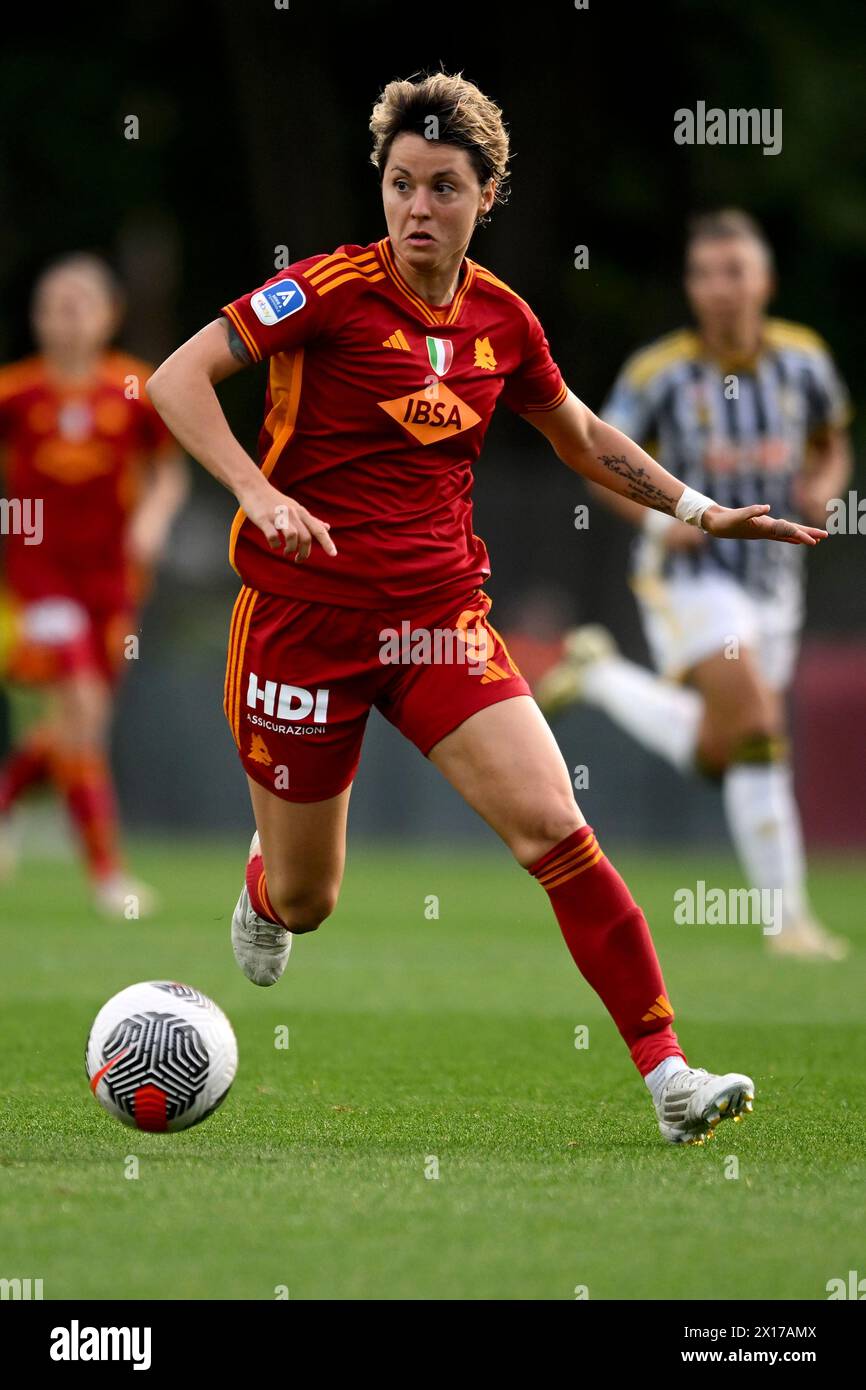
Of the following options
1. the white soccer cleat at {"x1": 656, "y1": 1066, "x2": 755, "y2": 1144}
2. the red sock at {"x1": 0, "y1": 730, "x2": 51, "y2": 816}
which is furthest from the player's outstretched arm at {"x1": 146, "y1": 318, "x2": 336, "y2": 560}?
the red sock at {"x1": 0, "y1": 730, "x2": 51, "y2": 816}

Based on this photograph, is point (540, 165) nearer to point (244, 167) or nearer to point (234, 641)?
point (244, 167)

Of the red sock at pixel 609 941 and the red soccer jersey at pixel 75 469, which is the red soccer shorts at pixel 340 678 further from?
the red soccer jersey at pixel 75 469

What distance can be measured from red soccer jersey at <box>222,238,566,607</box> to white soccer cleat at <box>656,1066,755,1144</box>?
53.6 inches

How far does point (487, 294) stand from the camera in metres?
5.75

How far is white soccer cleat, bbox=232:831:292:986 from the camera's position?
21.8 ft

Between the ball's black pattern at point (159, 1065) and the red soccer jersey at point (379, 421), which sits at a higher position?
the red soccer jersey at point (379, 421)

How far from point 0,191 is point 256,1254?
19.3 meters

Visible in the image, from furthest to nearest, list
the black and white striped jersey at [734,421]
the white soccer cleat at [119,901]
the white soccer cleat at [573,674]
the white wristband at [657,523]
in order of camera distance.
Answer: the white soccer cleat at [573,674]
the white soccer cleat at [119,901]
the black and white striped jersey at [734,421]
the white wristband at [657,523]

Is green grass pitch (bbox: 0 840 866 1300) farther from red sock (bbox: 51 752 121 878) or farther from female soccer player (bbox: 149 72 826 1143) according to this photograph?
red sock (bbox: 51 752 121 878)

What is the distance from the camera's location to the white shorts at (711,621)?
32.1ft

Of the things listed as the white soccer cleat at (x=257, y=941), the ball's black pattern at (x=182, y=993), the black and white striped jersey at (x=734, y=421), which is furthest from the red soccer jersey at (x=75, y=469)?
the ball's black pattern at (x=182, y=993)

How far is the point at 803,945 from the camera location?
9.51 metres

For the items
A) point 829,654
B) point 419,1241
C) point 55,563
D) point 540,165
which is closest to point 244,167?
point 540,165

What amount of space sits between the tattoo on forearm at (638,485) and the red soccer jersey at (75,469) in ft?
19.7
